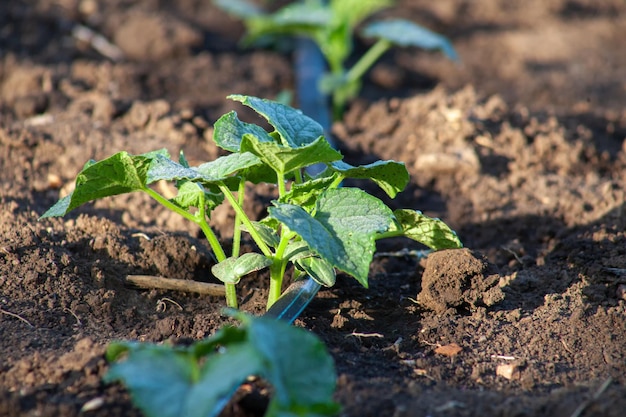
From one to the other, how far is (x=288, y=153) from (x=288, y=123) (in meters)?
0.24

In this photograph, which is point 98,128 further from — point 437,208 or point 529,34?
point 529,34

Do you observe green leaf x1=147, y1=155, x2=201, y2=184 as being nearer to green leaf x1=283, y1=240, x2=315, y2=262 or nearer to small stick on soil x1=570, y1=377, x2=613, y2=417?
green leaf x1=283, y1=240, x2=315, y2=262

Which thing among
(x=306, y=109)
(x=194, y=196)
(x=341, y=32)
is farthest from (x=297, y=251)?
(x=341, y=32)

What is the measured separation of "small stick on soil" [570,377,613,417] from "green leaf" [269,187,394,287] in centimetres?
49

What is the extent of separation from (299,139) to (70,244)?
80cm

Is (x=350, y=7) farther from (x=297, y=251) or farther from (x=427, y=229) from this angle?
(x=297, y=251)

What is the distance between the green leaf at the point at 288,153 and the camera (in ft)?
5.39

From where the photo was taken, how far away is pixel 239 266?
5.97 feet

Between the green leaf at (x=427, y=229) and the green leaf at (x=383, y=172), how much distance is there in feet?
0.25

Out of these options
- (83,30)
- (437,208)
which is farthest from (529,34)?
(83,30)

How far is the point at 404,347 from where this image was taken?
74.3 inches

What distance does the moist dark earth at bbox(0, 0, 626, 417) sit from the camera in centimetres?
168

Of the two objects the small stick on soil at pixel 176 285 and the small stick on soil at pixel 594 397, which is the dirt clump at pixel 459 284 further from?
the small stick on soil at pixel 176 285

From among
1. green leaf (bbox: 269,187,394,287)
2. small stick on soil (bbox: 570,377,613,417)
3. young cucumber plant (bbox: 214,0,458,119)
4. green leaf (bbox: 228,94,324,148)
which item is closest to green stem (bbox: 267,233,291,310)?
green leaf (bbox: 269,187,394,287)
